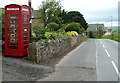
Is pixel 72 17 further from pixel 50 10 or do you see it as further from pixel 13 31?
pixel 13 31

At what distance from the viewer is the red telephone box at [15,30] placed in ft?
46.7

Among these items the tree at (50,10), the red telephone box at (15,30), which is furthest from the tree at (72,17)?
the red telephone box at (15,30)

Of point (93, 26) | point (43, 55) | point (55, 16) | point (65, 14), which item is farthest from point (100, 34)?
point (43, 55)

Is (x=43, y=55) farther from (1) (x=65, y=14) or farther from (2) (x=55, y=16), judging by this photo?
(1) (x=65, y=14)

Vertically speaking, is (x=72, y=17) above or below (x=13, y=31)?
above

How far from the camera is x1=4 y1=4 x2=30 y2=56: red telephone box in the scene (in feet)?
46.7

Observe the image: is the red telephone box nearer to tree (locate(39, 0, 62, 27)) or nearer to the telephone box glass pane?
the telephone box glass pane

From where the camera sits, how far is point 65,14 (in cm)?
8431

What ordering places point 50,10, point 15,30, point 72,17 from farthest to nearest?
1. point 72,17
2. point 50,10
3. point 15,30

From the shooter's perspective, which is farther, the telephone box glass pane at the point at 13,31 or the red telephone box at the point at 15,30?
the telephone box glass pane at the point at 13,31

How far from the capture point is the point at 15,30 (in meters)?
14.4

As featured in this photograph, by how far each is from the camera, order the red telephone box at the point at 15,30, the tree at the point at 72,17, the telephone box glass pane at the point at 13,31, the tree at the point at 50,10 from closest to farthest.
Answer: the red telephone box at the point at 15,30 → the telephone box glass pane at the point at 13,31 → the tree at the point at 50,10 → the tree at the point at 72,17

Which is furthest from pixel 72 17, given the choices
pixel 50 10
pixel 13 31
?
pixel 13 31

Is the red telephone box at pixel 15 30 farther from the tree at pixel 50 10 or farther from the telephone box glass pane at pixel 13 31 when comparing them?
the tree at pixel 50 10
